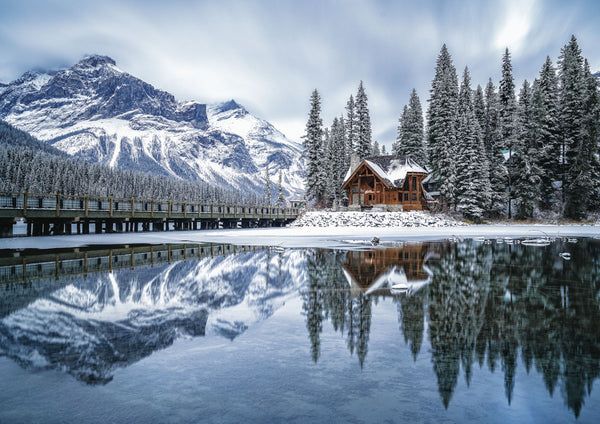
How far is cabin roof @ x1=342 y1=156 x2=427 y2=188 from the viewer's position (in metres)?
46.8

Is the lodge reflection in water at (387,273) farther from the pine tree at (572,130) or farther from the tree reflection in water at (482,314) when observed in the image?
the pine tree at (572,130)

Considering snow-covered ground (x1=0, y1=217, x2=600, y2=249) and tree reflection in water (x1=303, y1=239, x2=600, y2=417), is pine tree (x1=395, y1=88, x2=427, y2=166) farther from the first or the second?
tree reflection in water (x1=303, y1=239, x2=600, y2=417)

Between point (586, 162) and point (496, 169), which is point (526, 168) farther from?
point (586, 162)

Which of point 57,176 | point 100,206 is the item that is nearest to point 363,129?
point 100,206

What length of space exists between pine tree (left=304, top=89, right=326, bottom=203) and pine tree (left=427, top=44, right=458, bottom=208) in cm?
1563

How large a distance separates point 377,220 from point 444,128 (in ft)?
57.6

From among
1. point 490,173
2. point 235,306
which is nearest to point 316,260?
point 235,306

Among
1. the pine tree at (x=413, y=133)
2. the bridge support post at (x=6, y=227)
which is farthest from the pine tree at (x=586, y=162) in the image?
the bridge support post at (x=6, y=227)

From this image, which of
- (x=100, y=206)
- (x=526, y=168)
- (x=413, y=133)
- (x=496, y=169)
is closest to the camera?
(x=100, y=206)

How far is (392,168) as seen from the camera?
48.8 meters

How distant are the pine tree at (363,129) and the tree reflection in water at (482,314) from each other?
149 feet

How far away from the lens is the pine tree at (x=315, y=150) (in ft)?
180

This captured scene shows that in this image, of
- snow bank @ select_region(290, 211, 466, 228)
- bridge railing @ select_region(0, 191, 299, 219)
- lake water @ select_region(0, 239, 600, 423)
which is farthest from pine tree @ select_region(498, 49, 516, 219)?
lake water @ select_region(0, 239, 600, 423)

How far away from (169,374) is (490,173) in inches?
2051
